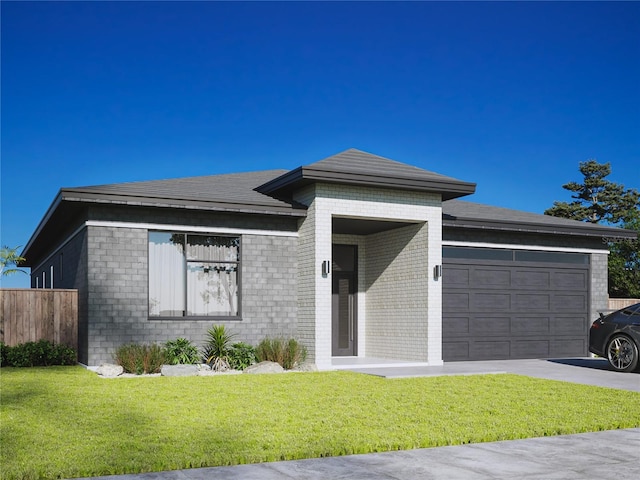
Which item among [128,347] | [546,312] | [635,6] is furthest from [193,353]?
[635,6]

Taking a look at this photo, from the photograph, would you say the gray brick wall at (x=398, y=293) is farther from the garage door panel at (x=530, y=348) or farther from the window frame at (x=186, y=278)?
the window frame at (x=186, y=278)

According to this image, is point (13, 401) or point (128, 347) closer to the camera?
point (13, 401)

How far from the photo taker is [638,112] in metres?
30.0

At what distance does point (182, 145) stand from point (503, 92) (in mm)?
12257

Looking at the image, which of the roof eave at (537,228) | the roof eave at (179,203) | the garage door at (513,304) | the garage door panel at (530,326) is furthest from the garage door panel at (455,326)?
the roof eave at (179,203)

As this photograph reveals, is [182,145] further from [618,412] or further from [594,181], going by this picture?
[594,181]

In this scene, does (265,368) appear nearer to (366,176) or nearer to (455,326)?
(366,176)

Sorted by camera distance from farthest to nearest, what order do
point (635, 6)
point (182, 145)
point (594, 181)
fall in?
point (594, 181)
point (182, 145)
point (635, 6)

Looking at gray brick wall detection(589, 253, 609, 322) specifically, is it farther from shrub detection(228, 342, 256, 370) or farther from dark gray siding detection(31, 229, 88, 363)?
dark gray siding detection(31, 229, 88, 363)

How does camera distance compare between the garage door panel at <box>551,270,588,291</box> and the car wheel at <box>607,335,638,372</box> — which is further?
the garage door panel at <box>551,270,588,291</box>

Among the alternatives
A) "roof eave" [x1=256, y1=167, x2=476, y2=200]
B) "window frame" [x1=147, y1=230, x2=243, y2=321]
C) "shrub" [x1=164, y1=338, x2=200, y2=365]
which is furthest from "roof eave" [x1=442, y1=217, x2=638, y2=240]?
"shrub" [x1=164, y1=338, x2=200, y2=365]

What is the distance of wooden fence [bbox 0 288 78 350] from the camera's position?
48.0 ft

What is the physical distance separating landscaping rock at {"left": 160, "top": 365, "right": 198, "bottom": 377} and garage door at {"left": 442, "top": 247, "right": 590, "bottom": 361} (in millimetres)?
6489

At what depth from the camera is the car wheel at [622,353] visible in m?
13.9
